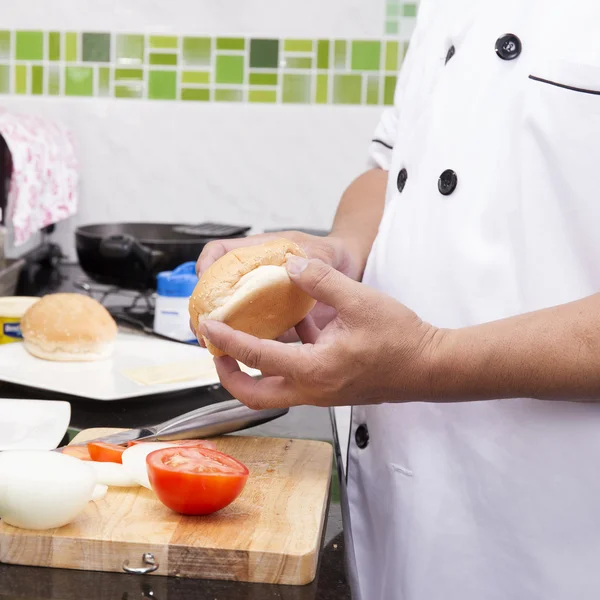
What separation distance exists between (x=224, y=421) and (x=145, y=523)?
24cm

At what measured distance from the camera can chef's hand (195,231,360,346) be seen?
38.2 inches

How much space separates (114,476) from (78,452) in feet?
0.28

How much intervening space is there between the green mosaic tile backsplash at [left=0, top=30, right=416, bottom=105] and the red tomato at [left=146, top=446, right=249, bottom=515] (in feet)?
A: 5.42

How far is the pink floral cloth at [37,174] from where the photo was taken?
6.05 ft

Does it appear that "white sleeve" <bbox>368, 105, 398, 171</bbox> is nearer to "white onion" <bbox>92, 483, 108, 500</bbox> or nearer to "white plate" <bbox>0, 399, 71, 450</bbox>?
"white plate" <bbox>0, 399, 71, 450</bbox>

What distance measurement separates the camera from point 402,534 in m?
0.96

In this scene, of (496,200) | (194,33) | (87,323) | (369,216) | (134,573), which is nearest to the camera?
(134,573)

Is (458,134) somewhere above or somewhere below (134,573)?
above

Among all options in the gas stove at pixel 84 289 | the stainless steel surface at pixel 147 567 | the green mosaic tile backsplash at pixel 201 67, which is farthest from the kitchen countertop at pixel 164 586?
the green mosaic tile backsplash at pixel 201 67

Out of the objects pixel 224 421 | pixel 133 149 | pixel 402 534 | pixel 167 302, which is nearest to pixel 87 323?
pixel 167 302

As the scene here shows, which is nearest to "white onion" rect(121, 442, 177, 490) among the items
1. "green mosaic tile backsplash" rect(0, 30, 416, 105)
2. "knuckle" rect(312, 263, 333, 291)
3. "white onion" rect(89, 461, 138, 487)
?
"white onion" rect(89, 461, 138, 487)

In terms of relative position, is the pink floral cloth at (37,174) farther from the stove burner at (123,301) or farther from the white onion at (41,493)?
the white onion at (41,493)

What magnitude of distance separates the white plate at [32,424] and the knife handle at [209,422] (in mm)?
113

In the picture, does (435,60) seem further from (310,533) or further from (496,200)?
(310,533)
